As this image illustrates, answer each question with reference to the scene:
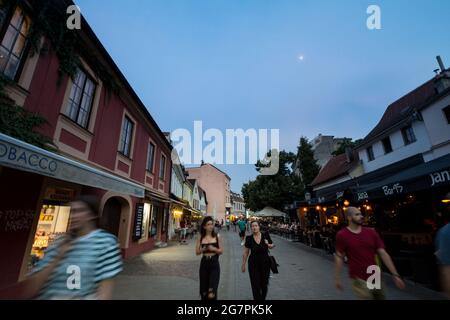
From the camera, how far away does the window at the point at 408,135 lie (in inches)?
475

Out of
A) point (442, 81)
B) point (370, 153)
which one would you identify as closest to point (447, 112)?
point (442, 81)

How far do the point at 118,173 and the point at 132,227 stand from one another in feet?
9.52

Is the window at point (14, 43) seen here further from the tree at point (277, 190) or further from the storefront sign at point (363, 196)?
the tree at point (277, 190)

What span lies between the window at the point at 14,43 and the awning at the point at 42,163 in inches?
98.6

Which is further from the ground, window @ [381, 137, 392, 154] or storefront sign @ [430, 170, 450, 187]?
window @ [381, 137, 392, 154]

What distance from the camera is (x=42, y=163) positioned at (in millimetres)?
3301

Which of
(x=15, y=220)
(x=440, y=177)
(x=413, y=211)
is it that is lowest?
(x=15, y=220)

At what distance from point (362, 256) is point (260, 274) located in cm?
185

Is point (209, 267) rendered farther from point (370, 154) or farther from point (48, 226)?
point (370, 154)

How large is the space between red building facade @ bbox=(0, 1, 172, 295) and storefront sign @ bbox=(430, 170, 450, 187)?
776cm

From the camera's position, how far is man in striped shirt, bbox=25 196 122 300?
5.83ft

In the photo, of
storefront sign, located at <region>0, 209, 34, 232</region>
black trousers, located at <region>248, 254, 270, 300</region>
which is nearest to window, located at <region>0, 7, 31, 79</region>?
storefront sign, located at <region>0, 209, 34, 232</region>

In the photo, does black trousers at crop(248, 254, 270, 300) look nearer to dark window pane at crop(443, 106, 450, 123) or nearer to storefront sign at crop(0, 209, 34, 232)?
storefront sign at crop(0, 209, 34, 232)
